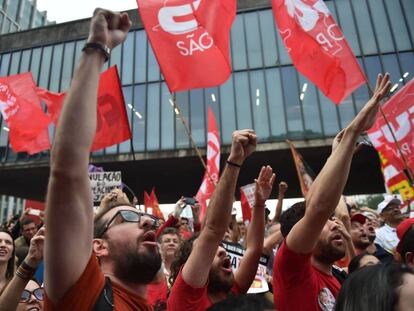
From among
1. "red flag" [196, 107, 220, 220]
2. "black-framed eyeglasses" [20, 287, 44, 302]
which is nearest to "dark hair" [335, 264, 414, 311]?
"black-framed eyeglasses" [20, 287, 44, 302]

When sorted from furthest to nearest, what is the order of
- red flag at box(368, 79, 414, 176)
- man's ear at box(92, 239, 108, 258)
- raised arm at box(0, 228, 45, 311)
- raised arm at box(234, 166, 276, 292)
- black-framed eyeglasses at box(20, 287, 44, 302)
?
1. red flag at box(368, 79, 414, 176)
2. raised arm at box(234, 166, 276, 292)
3. black-framed eyeglasses at box(20, 287, 44, 302)
4. raised arm at box(0, 228, 45, 311)
5. man's ear at box(92, 239, 108, 258)

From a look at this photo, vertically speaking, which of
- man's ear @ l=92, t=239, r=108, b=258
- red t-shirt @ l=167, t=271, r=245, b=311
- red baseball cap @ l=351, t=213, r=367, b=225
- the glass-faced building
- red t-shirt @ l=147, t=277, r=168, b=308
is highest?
the glass-faced building

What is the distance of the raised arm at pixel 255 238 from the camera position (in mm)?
2701

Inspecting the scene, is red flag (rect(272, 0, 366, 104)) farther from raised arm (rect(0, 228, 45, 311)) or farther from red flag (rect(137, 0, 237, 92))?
raised arm (rect(0, 228, 45, 311))

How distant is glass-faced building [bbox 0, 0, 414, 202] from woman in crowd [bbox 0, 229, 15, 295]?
40.3 ft

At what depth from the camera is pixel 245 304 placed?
3.97 feet

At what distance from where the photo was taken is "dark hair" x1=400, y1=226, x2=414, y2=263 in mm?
2559

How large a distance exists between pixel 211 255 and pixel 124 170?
17.3 metres

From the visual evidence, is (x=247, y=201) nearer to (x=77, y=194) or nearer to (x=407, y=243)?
(x=407, y=243)

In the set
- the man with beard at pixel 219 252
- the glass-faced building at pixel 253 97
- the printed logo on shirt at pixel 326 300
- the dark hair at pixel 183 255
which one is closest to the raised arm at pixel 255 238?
the man with beard at pixel 219 252

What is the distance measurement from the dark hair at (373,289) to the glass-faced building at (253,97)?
13.8 meters

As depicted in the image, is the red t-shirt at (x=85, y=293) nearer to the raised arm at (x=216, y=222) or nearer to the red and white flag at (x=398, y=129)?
the raised arm at (x=216, y=222)

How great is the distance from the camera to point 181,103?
17.4 m

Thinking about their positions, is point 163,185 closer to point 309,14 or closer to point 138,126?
point 138,126
